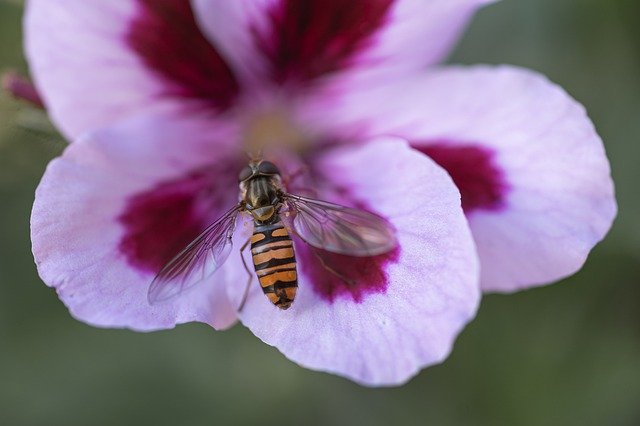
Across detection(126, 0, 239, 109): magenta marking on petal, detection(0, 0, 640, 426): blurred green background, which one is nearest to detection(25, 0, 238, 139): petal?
detection(126, 0, 239, 109): magenta marking on petal

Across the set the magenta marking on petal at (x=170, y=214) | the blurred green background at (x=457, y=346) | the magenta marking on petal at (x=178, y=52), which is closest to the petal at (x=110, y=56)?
the magenta marking on petal at (x=178, y=52)

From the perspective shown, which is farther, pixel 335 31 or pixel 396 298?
pixel 335 31

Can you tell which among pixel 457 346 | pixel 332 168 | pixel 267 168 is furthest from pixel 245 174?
pixel 457 346

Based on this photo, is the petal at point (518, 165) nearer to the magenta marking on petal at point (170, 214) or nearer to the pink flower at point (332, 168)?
the pink flower at point (332, 168)

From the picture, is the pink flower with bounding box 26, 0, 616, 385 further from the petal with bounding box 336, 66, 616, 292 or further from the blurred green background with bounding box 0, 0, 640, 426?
the blurred green background with bounding box 0, 0, 640, 426

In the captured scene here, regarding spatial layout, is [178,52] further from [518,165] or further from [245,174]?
[518,165]

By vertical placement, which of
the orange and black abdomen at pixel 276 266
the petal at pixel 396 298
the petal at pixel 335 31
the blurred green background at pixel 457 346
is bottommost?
the blurred green background at pixel 457 346
